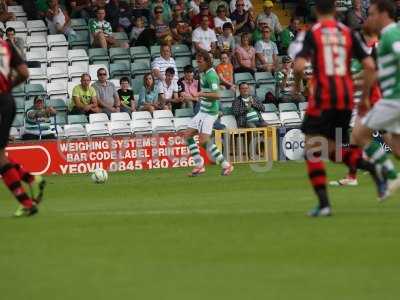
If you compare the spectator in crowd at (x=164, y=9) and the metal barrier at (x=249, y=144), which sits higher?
the spectator in crowd at (x=164, y=9)

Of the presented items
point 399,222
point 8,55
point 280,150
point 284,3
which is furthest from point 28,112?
point 399,222

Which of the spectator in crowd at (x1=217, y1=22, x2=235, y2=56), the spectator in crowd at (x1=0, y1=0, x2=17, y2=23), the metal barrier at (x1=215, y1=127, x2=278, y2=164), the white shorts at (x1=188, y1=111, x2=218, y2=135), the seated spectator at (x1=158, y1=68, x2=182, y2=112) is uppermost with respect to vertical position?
the spectator in crowd at (x1=0, y1=0, x2=17, y2=23)

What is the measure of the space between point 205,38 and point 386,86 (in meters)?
15.0

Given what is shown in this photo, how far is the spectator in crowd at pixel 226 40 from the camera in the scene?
94.6ft

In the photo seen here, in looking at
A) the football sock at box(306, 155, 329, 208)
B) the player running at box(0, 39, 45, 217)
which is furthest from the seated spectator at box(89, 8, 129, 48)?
the football sock at box(306, 155, 329, 208)

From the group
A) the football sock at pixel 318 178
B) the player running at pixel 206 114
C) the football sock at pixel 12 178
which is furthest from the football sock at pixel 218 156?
the football sock at pixel 318 178

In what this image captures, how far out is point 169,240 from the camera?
1148cm

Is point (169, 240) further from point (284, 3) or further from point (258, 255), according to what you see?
point (284, 3)

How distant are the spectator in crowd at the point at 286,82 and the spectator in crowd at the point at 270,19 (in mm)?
1402

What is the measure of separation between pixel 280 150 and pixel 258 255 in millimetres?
17110

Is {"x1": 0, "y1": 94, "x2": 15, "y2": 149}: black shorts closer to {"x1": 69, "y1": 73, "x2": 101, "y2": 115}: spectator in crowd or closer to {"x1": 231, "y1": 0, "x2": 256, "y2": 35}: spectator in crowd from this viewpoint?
{"x1": 69, "y1": 73, "x2": 101, "y2": 115}: spectator in crowd

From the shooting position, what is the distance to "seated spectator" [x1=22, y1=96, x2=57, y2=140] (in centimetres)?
2528

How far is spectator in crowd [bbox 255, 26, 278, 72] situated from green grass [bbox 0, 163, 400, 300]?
12216 millimetres

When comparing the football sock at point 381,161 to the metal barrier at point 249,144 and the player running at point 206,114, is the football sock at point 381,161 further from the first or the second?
the metal barrier at point 249,144
